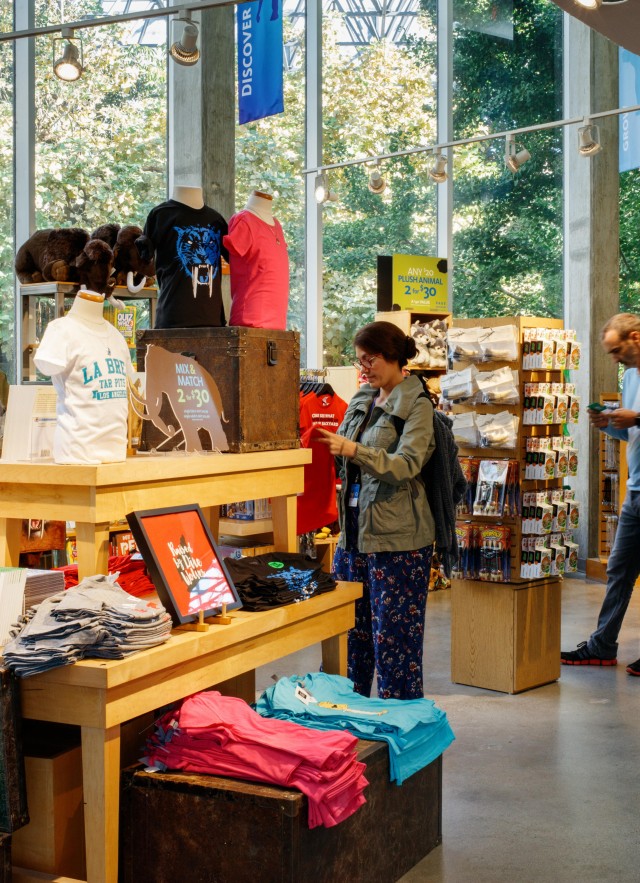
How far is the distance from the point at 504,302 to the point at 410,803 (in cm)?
758

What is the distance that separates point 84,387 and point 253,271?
1012 millimetres

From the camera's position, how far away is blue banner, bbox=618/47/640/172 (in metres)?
9.52

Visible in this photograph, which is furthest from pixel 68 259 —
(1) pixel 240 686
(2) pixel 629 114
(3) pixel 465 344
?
(2) pixel 629 114

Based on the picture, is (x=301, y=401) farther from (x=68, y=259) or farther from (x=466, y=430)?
(x=68, y=259)

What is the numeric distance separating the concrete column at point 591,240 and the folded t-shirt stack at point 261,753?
696 centimetres

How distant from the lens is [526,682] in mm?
5586

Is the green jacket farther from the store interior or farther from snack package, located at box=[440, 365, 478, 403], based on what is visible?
snack package, located at box=[440, 365, 478, 403]

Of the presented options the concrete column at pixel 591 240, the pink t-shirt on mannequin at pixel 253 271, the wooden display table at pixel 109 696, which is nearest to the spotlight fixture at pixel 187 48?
the pink t-shirt on mannequin at pixel 253 271

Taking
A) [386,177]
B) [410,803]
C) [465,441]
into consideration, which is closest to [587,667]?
[465,441]

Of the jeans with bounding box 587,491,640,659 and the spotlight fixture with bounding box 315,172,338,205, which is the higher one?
the spotlight fixture with bounding box 315,172,338,205

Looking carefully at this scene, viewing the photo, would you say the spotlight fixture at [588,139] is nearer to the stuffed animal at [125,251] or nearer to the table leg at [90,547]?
the stuffed animal at [125,251]

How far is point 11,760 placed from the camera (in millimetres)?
2727

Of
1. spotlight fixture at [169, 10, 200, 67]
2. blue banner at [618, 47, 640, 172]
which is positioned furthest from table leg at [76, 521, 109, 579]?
blue banner at [618, 47, 640, 172]

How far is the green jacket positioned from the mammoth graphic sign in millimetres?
810
